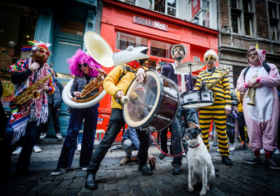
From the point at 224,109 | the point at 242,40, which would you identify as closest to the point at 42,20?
the point at 224,109

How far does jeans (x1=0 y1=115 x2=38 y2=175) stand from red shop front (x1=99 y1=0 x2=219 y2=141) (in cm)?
330

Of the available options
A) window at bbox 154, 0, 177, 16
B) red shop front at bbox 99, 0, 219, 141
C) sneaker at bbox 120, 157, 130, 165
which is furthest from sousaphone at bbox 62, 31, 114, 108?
window at bbox 154, 0, 177, 16

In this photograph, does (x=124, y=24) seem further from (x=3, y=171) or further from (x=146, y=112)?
(x=3, y=171)

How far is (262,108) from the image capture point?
285 cm

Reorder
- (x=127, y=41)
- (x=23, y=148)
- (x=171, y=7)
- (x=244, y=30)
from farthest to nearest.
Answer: (x=244, y=30), (x=171, y=7), (x=127, y=41), (x=23, y=148)

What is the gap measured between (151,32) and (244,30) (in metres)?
7.36

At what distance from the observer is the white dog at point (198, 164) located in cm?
176

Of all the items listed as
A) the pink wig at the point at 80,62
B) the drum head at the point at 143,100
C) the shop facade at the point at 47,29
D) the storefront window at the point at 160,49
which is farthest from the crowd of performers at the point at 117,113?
the storefront window at the point at 160,49

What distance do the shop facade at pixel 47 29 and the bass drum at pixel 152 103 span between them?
4191mm

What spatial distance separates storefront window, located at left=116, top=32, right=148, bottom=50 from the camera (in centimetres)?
669

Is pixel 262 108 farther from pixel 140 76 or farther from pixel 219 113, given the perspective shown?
pixel 140 76

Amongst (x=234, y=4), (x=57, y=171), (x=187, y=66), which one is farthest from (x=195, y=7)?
(x=57, y=171)

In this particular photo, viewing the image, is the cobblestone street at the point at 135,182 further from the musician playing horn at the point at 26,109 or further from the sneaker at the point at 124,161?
the musician playing horn at the point at 26,109

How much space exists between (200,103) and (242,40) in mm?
9840
